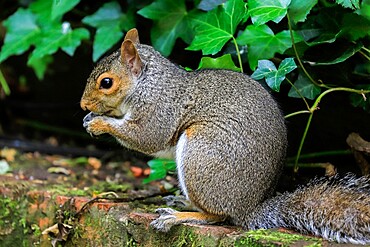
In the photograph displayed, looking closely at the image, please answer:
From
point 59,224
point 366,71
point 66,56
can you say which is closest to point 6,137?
point 66,56

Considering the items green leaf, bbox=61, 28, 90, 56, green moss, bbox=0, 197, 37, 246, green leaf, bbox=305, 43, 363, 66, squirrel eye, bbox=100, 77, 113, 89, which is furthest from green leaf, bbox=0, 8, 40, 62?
green leaf, bbox=305, 43, 363, 66

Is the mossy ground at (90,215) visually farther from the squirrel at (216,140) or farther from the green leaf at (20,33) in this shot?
the green leaf at (20,33)

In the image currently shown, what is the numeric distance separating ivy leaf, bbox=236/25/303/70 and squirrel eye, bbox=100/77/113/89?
654 millimetres

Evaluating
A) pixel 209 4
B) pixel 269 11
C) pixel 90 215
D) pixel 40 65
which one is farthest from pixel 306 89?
pixel 40 65

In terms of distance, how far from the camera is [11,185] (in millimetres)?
3193

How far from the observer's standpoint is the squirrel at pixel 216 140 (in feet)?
7.54

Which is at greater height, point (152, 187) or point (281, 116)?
point (281, 116)

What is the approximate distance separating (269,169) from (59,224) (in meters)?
1.00

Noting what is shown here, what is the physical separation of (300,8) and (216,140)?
0.66 metres

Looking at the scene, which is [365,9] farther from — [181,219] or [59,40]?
[59,40]

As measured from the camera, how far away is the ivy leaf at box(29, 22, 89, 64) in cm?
366

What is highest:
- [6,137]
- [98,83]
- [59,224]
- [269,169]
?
[98,83]

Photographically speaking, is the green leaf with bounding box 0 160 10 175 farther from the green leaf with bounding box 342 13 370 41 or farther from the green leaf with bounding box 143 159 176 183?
the green leaf with bounding box 342 13 370 41

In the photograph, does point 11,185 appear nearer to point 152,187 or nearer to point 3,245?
point 3,245
